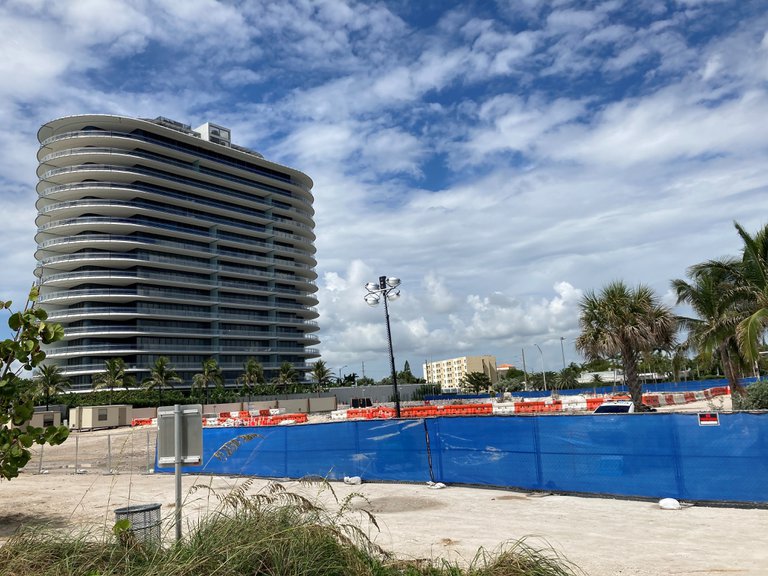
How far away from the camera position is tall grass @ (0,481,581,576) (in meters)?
5.55

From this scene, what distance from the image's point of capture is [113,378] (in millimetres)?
81875

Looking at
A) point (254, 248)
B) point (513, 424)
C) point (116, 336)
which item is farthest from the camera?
point (254, 248)

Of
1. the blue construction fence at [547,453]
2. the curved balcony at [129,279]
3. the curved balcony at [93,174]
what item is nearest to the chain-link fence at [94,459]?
the blue construction fence at [547,453]

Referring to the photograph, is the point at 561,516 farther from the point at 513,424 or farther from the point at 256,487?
the point at 256,487

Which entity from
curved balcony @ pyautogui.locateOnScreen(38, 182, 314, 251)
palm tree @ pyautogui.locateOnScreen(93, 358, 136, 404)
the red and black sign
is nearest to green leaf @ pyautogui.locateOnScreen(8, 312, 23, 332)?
the red and black sign

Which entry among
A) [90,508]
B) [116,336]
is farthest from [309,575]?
[116,336]

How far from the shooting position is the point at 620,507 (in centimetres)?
1191

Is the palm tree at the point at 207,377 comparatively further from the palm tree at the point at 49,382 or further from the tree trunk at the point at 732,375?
the tree trunk at the point at 732,375

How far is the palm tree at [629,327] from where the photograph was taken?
2389 cm

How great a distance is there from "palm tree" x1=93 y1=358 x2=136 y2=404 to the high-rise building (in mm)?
4558

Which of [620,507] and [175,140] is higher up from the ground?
[175,140]

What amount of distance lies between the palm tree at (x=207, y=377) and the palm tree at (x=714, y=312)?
7554cm

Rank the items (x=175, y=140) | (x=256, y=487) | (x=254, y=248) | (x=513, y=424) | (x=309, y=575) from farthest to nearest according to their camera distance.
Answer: (x=254, y=248)
(x=175, y=140)
(x=256, y=487)
(x=513, y=424)
(x=309, y=575)

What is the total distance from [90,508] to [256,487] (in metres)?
4.22
